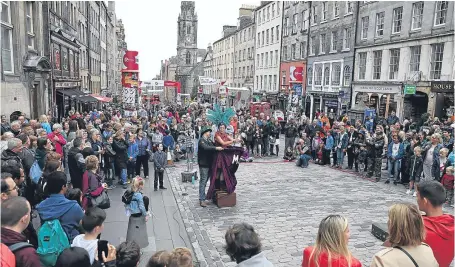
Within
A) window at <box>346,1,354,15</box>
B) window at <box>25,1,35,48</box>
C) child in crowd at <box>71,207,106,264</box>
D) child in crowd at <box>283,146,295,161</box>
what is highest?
window at <box>346,1,354,15</box>

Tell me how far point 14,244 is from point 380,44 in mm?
26326

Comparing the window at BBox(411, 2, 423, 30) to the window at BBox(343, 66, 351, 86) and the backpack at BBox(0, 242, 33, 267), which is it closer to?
the window at BBox(343, 66, 351, 86)

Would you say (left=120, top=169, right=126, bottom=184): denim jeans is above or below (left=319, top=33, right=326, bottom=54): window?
below

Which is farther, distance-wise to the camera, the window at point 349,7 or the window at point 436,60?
the window at point 349,7

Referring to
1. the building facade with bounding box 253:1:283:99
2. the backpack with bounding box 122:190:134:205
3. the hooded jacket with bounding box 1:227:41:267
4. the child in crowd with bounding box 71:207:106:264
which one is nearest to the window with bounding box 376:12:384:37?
the building facade with bounding box 253:1:283:99

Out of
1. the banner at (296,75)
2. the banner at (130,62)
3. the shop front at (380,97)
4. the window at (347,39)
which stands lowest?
the shop front at (380,97)

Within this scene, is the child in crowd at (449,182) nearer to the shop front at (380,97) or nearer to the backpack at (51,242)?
the backpack at (51,242)

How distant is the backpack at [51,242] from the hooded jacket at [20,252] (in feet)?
3.43

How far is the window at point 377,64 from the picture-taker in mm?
25200

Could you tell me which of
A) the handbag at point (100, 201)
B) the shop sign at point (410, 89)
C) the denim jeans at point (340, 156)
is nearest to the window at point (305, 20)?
the shop sign at point (410, 89)

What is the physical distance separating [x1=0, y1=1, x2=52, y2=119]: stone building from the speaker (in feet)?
45.3

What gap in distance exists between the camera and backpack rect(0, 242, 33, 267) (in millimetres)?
2582

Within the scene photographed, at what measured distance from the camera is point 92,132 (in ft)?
31.6

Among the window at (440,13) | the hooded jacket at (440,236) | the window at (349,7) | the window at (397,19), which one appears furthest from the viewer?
the window at (349,7)
